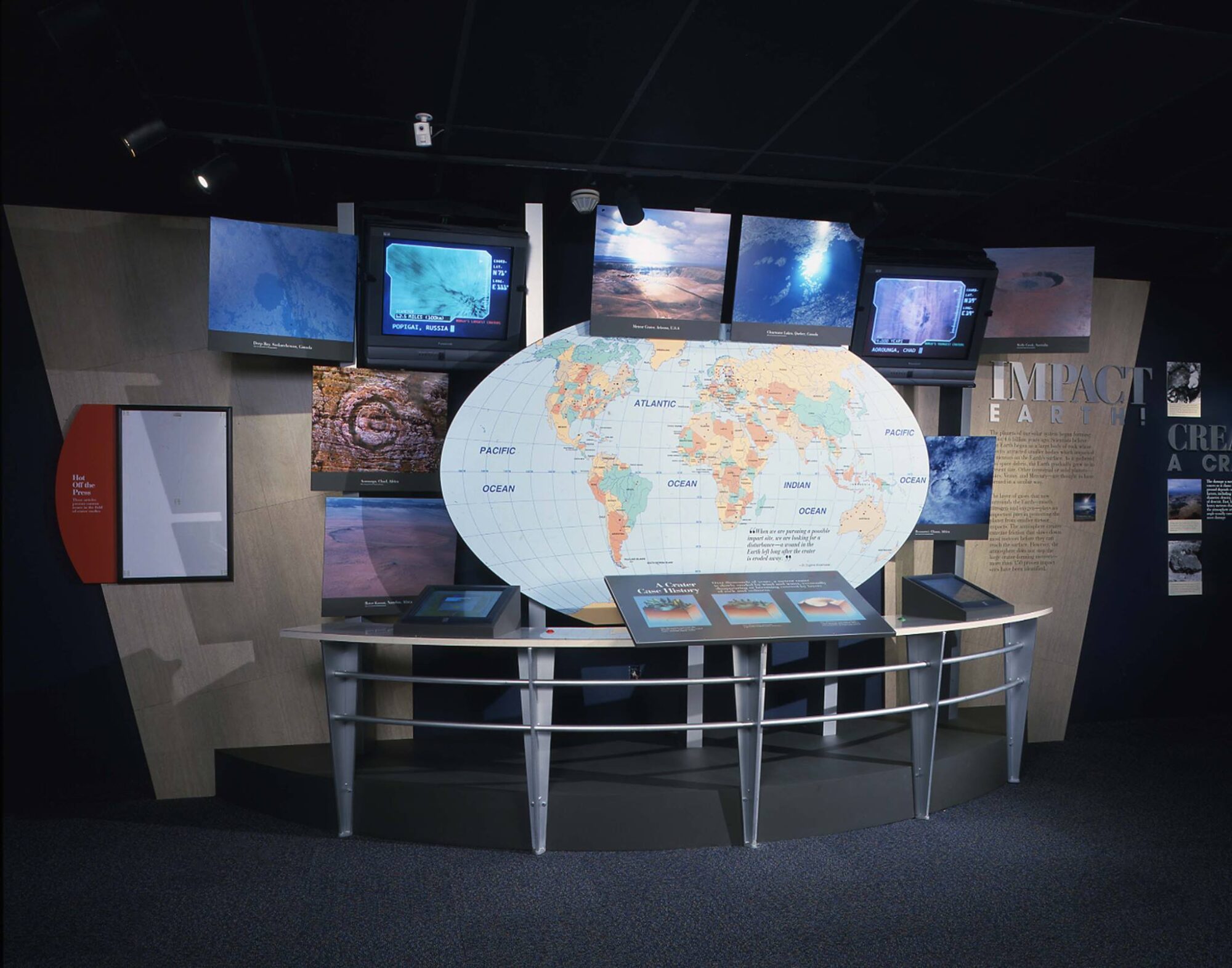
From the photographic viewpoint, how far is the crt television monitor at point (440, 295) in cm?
385

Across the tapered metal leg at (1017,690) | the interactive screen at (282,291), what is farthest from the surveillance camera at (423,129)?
the tapered metal leg at (1017,690)

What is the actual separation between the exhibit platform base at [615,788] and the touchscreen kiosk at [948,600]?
644 millimetres

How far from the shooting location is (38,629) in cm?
397

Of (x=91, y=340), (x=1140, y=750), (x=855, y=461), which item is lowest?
(x=1140, y=750)

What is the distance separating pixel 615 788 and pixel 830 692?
1.25m

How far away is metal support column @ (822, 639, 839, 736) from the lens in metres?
4.05

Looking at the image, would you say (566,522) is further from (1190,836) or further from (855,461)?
(1190,836)

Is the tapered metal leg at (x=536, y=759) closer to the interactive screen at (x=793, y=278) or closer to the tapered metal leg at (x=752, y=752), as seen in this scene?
the tapered metal leg at (x=752, y=752)

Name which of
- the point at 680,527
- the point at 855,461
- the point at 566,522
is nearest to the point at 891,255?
the point at 855,461

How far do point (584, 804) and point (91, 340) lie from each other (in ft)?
10.3

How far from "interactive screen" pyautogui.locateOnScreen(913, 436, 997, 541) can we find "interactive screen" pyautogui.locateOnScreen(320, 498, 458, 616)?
2538 millimetres

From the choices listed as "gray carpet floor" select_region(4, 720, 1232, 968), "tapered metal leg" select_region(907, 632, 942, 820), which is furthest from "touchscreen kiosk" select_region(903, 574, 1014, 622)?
"gray carpet floor" select_region(4, 720, 1232, 968)

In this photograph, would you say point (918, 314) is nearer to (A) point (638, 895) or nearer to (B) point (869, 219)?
(B) point (869, 219)

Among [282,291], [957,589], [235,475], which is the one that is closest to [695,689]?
[957,589]
